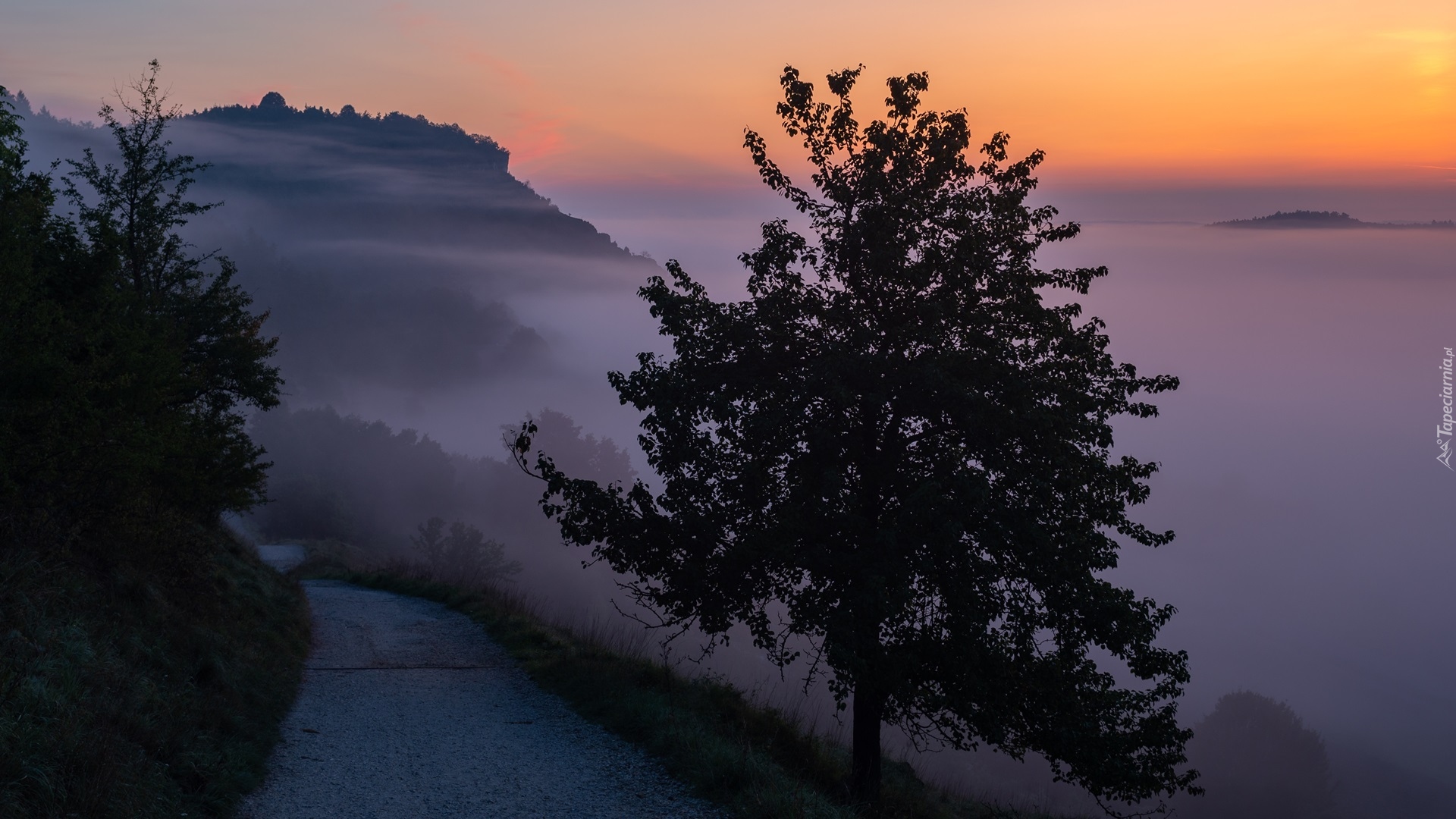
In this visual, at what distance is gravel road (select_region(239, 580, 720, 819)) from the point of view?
8.88 m

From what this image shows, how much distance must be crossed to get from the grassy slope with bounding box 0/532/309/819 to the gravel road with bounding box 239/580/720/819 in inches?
21.2

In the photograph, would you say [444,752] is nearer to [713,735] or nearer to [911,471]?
[713,735]

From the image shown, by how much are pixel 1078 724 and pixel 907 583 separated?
305cm

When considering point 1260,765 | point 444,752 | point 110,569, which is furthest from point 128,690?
point 1260,765

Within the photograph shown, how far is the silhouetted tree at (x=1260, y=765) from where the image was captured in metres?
78.1

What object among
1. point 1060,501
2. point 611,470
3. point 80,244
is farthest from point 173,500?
point 611,470

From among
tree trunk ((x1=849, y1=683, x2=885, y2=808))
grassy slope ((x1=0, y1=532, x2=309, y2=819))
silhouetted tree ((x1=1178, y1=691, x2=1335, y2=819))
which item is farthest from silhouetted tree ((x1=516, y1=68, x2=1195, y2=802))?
silhouetted tree ((x1=1178, y1=691, x2=1335, y2=819))

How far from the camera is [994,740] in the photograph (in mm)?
10742

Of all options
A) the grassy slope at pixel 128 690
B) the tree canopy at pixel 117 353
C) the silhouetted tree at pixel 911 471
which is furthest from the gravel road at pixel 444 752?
the tree canopy at pixel 117 353

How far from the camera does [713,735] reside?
428 inches

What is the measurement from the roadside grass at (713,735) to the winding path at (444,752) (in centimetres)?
32

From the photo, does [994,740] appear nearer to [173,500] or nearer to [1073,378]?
[1073,378]

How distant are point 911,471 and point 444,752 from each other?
6.92m

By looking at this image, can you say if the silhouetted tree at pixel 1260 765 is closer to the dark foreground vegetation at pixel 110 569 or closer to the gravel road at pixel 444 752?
the gravel road at pixel 444 752
